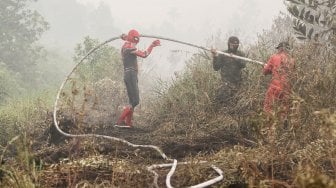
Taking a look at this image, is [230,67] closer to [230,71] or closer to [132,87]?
[230,71]

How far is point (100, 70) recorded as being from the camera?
51.0 ft

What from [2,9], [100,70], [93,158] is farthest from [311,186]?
[2,9]

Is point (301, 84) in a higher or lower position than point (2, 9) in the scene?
lower

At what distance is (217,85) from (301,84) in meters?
2.93

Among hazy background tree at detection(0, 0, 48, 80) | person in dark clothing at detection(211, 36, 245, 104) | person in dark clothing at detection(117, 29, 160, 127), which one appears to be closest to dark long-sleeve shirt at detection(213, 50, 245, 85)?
person in dark clothing at detection(211, 36, 245, 104)

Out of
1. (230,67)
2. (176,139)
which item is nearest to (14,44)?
(230,67)

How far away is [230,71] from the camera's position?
8914 millimetres

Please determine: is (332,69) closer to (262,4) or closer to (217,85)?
(217,85)

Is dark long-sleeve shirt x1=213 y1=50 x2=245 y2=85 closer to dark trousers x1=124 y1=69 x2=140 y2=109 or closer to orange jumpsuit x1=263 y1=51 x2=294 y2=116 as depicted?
orange jumpsuit x1=263 y1=51 x2=294 y2=116

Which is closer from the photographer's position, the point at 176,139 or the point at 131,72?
the point at 176,139

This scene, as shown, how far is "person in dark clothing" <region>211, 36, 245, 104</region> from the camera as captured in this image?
8812 mm

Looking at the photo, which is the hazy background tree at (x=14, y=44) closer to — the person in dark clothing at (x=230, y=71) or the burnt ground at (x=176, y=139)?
the burnt ground at (x=176, y=139)

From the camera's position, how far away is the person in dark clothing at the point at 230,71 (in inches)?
347

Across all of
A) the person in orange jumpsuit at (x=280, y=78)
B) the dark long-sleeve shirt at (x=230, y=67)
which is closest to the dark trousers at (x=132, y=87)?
the dark long-sleeve shirt at (x=230, y=67)
